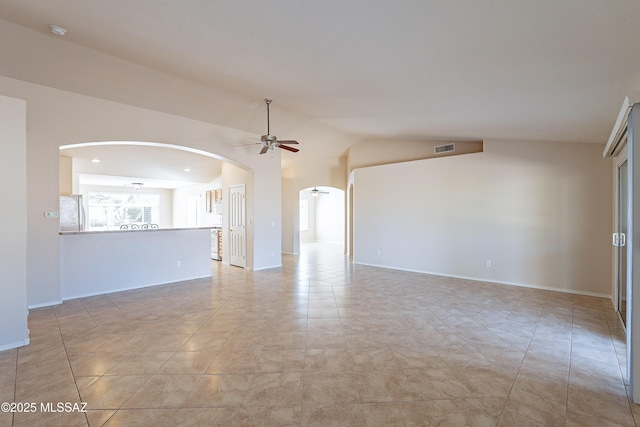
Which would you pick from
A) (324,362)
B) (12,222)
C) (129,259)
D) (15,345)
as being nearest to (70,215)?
(129,259)

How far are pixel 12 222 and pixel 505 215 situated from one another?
7.10m

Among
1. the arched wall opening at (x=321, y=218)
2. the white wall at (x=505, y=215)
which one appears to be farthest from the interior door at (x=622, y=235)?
the arched wall opening at (x=321, y=218)

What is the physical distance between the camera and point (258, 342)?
10.3 ft

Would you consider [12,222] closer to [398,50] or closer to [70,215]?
[70,215]

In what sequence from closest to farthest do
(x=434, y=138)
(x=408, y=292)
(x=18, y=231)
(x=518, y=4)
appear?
(x=518, y=4)
(x=18, y=231)
(x=408, y=292)
(x=434, y=138)

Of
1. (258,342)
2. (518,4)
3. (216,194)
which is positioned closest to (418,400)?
(258,342)

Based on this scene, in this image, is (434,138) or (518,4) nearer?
(518,4)

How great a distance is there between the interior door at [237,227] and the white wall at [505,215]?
333cm

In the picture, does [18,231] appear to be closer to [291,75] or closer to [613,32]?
[291,75]

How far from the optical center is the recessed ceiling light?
307 centimetres

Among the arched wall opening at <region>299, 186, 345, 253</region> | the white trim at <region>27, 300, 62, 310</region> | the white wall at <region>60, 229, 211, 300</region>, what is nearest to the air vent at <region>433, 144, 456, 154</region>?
the white wall at <region>60, 229, 211, 300</region>

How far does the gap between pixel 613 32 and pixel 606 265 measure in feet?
14.2

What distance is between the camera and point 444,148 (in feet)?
22.7

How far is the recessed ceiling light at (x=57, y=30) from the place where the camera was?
10.1ft
